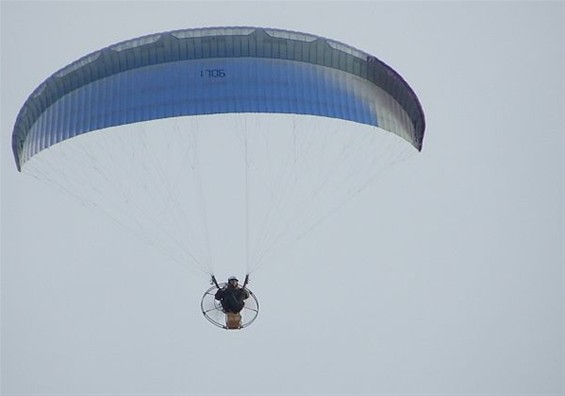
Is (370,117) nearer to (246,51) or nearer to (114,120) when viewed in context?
(246,51)

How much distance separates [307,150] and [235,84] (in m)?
3.59

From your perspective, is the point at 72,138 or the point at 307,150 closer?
the point at 72,138

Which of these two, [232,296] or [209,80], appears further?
[232,296]

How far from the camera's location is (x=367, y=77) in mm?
27156

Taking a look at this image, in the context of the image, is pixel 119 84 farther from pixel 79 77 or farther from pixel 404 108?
pixel 404 108

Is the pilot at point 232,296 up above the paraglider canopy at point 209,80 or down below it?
below

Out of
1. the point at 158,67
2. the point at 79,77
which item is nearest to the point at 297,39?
the point at 158,67

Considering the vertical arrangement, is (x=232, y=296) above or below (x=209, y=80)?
below

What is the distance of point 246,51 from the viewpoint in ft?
86.1

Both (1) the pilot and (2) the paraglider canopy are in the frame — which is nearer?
(2) the paraglider canopy

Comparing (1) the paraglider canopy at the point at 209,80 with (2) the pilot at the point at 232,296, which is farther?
(2) the pilot at the point at 232,296

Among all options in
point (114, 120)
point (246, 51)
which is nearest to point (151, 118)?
point (114, 120)

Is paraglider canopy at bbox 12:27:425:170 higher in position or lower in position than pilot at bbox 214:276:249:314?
higher

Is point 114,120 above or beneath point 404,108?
beneath
